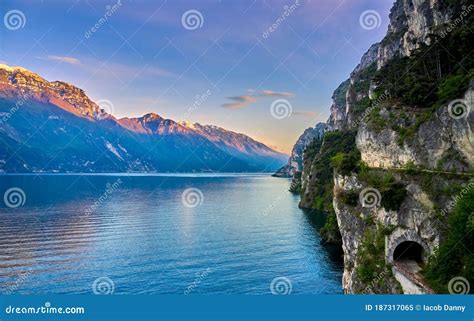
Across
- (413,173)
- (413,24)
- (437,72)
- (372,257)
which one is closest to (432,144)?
(413,173)

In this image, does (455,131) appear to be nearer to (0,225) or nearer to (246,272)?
(246,272)

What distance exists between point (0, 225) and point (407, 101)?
67821 millimetres

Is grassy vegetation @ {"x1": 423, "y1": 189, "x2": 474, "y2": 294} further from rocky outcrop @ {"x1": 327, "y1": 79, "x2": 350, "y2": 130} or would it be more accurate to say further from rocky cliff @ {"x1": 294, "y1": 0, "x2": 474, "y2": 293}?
rocky outcrop @ {"x1": 327, "y1": 79, "x2": 350, "y2": 130}

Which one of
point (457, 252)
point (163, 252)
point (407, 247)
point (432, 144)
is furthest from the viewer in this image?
point (163, 252)

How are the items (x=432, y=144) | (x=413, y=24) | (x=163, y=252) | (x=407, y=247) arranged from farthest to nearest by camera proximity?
(x=413, y=24), (x=163, y=252), (x=407, y=247), (x=432, y=144)

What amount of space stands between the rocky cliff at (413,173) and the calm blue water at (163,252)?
30.8 ft

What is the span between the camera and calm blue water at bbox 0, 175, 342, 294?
4178 cm

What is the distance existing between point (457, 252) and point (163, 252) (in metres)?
37.2

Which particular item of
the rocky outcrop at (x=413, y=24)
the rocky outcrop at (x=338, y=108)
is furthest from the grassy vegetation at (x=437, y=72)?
the rocky outcrop at (x=338, y=108)

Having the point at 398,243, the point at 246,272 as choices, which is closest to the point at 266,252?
the point at 246,272

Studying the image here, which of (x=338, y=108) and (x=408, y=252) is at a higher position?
(x=338, y=108)

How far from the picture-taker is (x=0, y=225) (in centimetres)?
7031

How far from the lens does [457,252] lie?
26.2 m

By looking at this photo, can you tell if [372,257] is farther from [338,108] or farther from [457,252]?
[338,108]
